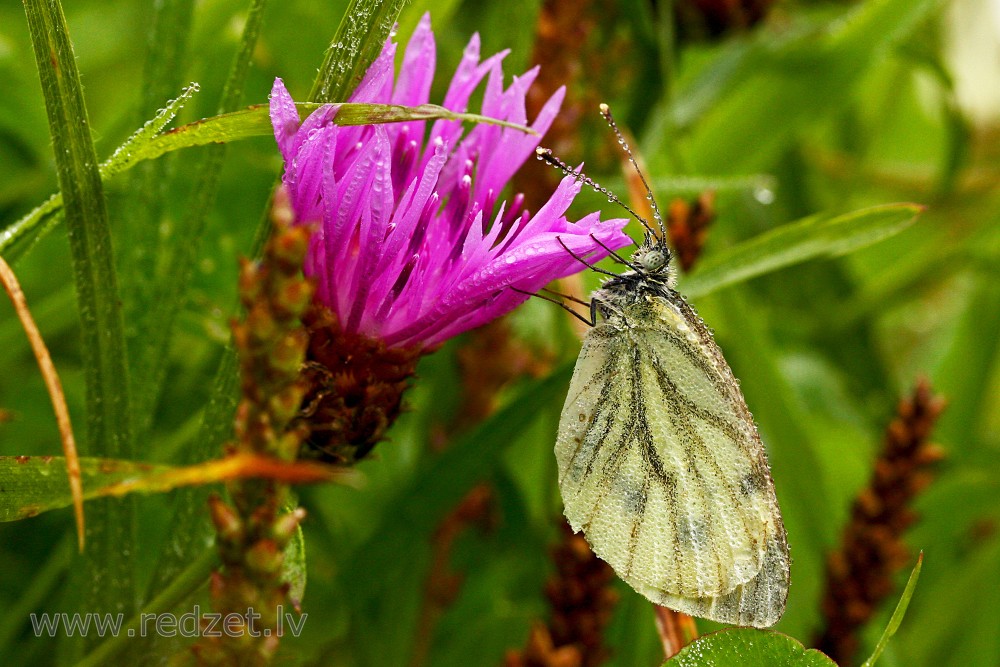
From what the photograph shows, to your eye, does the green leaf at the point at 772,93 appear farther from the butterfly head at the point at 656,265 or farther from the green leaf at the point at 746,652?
the green leaf at the point at 746,652

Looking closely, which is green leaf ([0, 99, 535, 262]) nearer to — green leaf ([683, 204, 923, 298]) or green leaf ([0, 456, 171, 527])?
green leaf ([0, 456, 171, 527])

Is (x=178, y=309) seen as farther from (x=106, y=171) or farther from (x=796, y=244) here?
(x=796, y=244)

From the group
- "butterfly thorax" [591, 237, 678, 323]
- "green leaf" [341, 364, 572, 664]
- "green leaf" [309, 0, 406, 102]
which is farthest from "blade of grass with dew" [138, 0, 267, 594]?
"butterfly thorax" [591, 237, 678, 323]

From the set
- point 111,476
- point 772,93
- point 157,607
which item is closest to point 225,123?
point 111,476

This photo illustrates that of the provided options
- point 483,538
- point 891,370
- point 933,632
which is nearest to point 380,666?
point 483,538

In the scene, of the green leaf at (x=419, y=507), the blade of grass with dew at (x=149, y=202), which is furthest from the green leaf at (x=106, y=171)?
the green leaf at (x=419, y=507)

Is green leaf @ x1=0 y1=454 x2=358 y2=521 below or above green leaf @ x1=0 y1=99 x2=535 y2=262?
above
